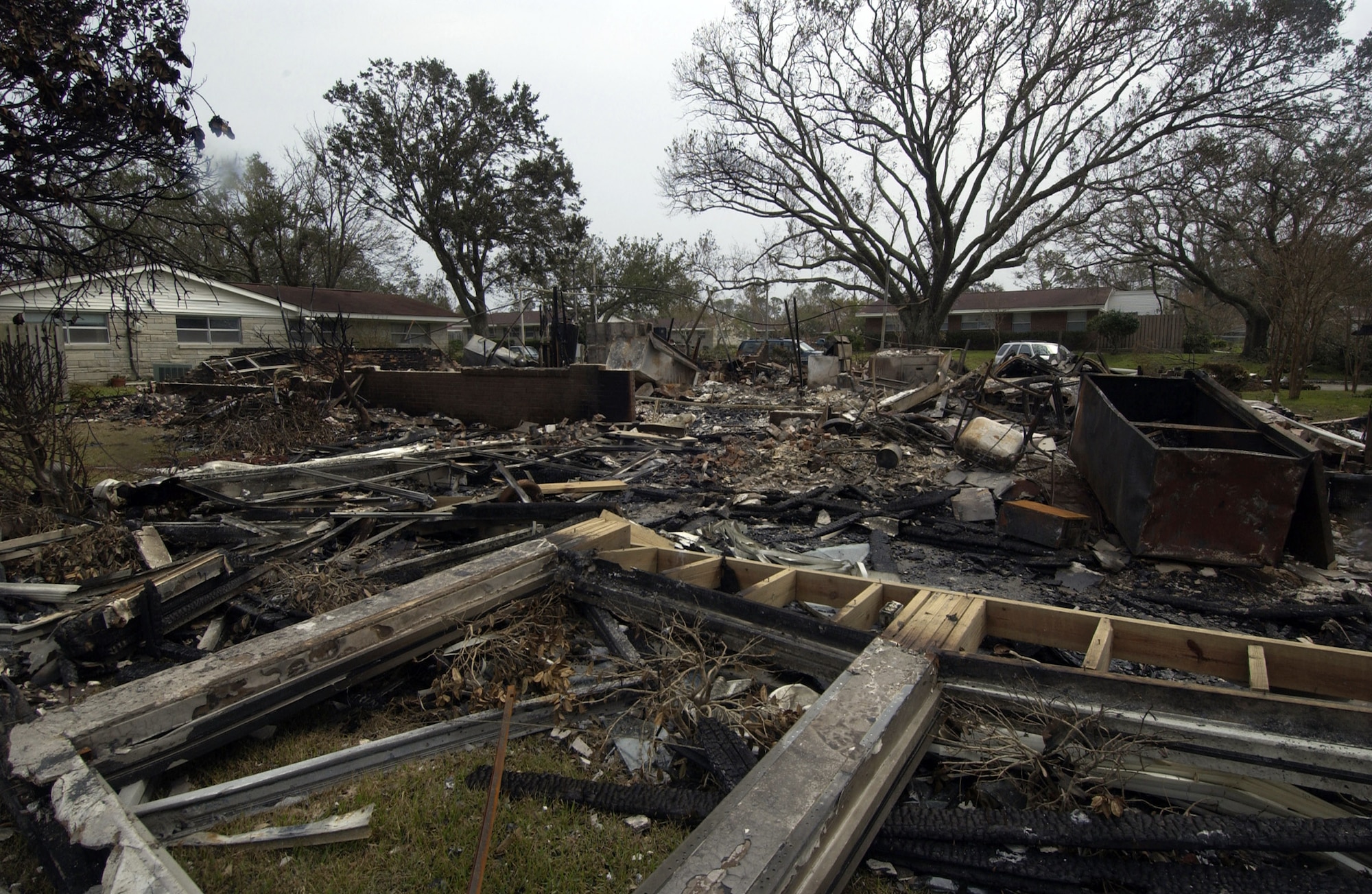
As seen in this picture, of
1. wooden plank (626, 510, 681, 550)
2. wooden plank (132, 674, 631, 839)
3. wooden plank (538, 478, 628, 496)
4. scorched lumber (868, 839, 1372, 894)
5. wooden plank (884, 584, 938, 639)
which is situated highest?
wooden plank (884, 584, 938, 639)

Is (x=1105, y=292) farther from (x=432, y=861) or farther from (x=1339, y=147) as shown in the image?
(x=432, y=861)

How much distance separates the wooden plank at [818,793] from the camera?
1.77 metres

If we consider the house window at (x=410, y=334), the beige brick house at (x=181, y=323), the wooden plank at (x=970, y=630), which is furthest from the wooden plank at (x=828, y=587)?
the house window at (x=410, y=334)

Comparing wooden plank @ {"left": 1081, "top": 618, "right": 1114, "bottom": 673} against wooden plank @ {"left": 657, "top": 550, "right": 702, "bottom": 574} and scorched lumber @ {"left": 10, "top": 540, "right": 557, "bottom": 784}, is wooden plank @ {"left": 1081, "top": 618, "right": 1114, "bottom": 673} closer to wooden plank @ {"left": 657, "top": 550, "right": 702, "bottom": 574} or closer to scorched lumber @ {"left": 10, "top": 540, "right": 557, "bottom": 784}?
wooden plank @ {"left": 657, "top": 550, "right": 702, "bottom": 574}

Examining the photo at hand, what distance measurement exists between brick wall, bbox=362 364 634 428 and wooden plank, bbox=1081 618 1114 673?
9120 millimetres

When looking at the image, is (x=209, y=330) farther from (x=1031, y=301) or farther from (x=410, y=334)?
(x=1031, y=301)

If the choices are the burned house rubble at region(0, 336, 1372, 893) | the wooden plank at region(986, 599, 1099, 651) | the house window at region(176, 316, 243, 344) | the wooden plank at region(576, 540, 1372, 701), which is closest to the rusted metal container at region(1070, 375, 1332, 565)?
the burned house rubble at region(0, 336, 1372, 893)

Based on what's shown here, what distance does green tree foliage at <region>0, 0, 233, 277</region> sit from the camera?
4.34 m

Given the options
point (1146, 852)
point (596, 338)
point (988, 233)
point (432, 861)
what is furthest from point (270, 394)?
point (988, 233)

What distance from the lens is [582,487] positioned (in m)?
6.98

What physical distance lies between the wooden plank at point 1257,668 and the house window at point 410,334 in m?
33.1

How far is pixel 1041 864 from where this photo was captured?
212 cm

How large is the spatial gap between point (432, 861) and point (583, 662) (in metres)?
1.29

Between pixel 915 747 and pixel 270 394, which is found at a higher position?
pixel 270 394
